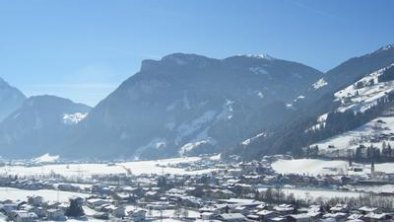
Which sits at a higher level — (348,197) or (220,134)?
(220,134)

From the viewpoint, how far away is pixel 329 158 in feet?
370

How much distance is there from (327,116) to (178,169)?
1307 inches

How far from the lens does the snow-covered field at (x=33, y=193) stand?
8256cm

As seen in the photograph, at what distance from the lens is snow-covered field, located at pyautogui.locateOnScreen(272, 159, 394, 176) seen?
9938cm

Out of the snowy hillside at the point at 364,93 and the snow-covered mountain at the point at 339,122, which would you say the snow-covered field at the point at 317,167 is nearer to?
the snow-covered mountain at the point at 339,122

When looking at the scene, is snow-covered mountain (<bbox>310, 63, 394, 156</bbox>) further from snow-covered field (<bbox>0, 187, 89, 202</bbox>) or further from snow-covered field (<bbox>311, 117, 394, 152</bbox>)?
snow-covered field (<bbox>0, 187, 89, 202</bbox>)

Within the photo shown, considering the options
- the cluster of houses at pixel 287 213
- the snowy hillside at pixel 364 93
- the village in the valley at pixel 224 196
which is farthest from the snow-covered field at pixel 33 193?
the snowy hillside at pixel 364 93

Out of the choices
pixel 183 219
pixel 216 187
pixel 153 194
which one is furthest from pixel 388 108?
pixel 183 219

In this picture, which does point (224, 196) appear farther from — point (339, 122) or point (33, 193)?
point (339, 122)

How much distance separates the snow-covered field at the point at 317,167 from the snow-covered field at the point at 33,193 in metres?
35.5

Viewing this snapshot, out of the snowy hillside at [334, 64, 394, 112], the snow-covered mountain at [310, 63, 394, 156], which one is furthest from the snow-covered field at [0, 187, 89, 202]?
the snowy hillside at [334, 64, 394, 112]

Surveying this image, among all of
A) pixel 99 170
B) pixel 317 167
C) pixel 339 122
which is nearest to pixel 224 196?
pixel 317 167

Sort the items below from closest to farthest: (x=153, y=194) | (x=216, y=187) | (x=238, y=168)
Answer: (x=153, y=194) < (x=216, y=187) < (x=238, y=168)

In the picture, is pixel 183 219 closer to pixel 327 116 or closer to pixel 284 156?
pixel 284 156
